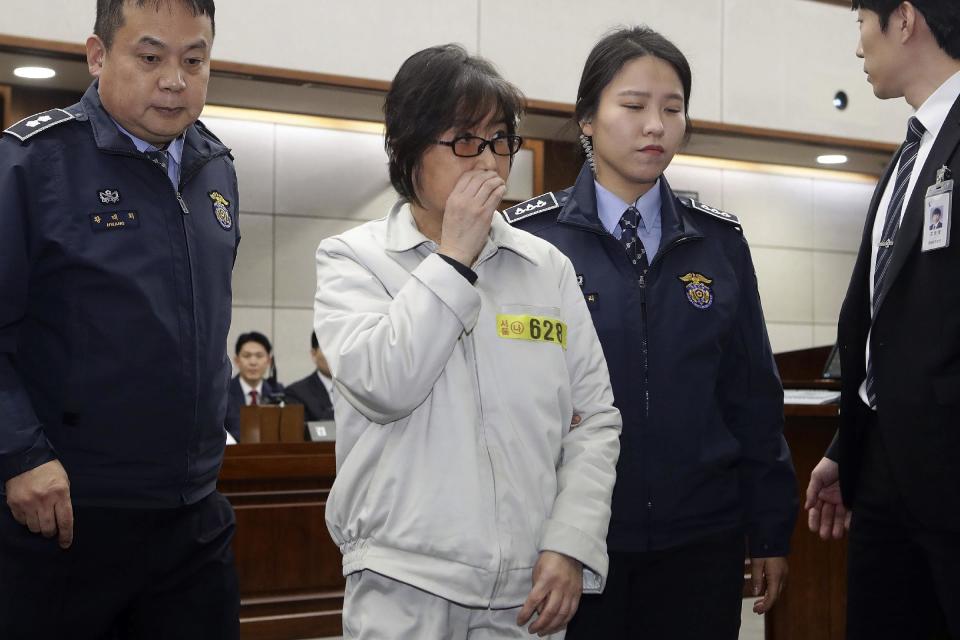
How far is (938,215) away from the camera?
1899 millimetres

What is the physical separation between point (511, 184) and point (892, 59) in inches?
233

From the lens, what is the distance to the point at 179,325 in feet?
6.26

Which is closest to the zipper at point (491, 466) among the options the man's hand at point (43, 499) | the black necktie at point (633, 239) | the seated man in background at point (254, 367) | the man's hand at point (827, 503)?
the black necktie at point (633, 239)

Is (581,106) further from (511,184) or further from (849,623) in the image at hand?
(511,184)

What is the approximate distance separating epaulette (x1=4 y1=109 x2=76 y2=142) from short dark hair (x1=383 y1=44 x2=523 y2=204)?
62 cm

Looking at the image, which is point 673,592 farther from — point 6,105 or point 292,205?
point 292,205

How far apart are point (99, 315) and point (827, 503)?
1510 mm

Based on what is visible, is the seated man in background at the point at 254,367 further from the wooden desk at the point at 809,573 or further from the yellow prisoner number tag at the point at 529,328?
the yellow prisoner number tag at the point at 529,328

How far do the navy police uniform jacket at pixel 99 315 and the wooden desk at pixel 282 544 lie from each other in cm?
264

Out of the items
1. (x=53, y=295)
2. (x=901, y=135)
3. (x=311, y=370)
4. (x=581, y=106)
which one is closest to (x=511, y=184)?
(x=311, y=370)

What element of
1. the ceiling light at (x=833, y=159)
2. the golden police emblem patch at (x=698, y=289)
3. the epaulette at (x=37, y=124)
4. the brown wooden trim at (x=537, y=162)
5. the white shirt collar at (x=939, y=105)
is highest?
the ceiling light at (x=833, y=159)

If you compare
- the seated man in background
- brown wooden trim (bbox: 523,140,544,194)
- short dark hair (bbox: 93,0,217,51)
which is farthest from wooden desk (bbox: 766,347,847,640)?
brown wooden trim (bbox: 523,140,544,194)

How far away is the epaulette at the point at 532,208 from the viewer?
219 centimetres

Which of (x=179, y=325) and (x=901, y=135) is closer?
(x=179, y=325)
